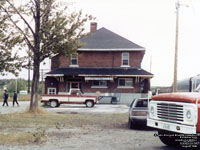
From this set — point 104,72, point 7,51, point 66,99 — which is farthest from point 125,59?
point 7,51

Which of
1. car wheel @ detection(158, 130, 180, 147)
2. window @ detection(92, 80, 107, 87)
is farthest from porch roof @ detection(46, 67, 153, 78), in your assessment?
car wheel @ detection(158, 130, 180, 147)

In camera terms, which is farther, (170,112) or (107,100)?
(107,100)

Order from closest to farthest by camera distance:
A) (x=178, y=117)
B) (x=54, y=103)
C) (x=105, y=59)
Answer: (x=178, y=117), (x=54, y=103), (x=105, y=59)

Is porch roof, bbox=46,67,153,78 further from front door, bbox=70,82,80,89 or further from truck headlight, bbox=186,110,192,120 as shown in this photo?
truck headlight, bbox=186,110,192,120

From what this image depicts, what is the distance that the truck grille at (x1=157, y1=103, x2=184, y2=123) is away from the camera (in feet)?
25.6

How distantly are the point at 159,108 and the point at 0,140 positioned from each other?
5.02 meters

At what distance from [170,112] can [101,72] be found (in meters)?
30.9

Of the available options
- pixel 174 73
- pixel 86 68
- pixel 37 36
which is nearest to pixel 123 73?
pixel 86 68

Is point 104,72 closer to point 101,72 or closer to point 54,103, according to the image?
point 101,72

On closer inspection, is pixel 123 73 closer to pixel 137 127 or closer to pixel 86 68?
pixel 86 68

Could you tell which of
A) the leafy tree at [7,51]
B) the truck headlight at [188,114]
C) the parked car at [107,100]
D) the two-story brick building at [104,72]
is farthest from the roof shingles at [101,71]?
the truck headlight at [188,114]

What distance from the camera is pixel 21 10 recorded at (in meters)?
19.4

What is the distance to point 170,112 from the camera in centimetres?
813

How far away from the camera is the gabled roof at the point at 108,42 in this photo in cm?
4034
